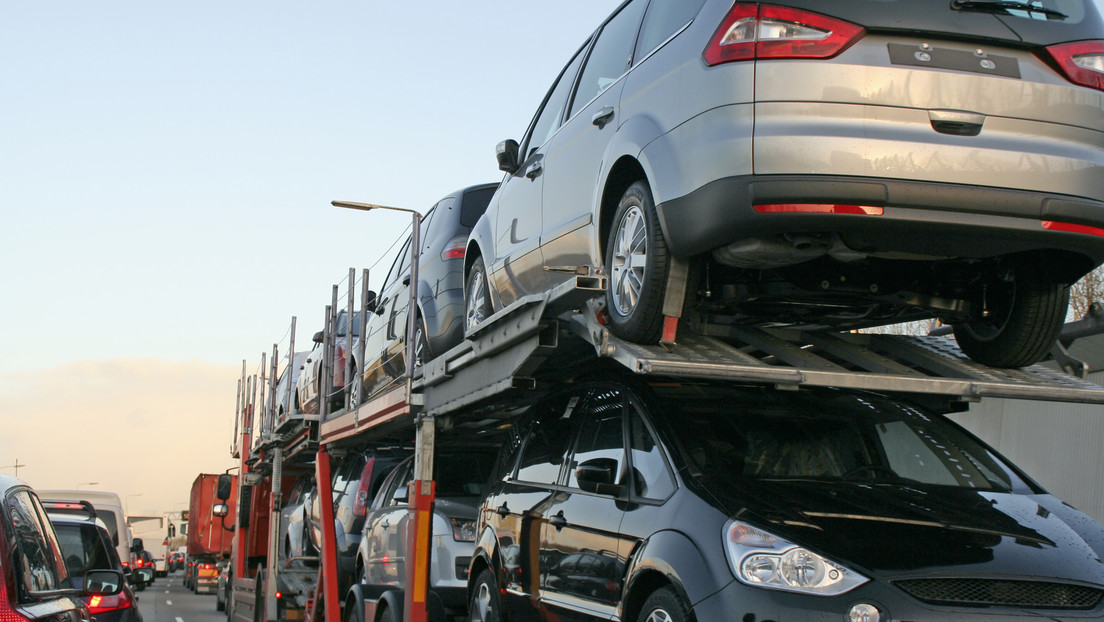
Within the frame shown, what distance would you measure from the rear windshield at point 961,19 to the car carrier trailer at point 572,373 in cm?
130

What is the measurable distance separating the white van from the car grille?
15142mm

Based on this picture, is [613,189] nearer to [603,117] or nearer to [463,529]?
[603,117]

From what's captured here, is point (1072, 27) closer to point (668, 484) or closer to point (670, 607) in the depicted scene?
point (668, 484)

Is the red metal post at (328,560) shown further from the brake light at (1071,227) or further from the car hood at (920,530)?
the brake light at (1071,227)

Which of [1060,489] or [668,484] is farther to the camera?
[1060,489]

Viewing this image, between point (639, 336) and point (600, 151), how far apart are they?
4.09 feet

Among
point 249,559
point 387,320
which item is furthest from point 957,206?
point 249,559

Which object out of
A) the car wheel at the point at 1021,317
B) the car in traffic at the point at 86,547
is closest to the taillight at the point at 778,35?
A: the car wheel at the point at 1021,317

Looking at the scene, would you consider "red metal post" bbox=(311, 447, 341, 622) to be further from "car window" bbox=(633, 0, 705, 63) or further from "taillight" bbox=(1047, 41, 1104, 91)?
"taillight" bbox=(1047, 41, 1104, 91)

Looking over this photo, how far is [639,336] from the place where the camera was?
15.9 feet

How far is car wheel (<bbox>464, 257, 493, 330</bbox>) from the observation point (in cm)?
793

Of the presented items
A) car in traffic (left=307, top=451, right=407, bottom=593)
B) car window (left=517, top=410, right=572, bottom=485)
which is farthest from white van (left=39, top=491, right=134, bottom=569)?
car window (left=517, top=410, right=572, bottom=485)

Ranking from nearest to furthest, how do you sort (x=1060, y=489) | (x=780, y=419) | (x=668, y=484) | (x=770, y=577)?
(x=770, y=577) < (x=668, y=484) < (x=780, y=419) < (x=1060, y=489)

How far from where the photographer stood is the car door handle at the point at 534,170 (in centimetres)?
680
